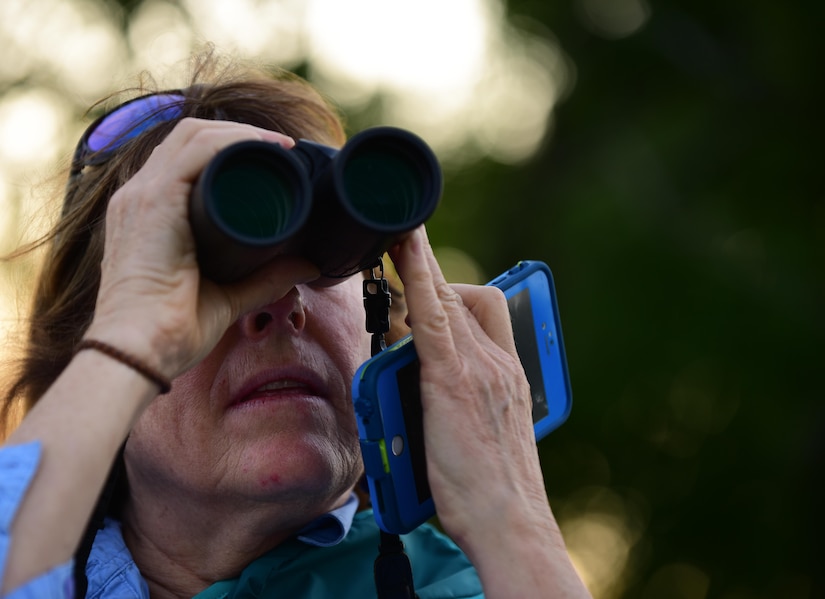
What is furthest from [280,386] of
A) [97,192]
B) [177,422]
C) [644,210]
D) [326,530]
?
[644,210]

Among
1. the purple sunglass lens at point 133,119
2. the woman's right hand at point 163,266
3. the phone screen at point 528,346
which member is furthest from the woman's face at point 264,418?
the purple sunglass lens at point 133,119

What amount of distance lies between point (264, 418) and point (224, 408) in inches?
4.0

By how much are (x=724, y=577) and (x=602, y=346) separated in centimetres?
176

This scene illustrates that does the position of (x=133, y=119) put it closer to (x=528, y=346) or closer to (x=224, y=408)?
(x=224, y=408)

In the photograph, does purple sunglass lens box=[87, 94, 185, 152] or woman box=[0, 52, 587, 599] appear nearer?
woman box=[0, 52, 587, 599]

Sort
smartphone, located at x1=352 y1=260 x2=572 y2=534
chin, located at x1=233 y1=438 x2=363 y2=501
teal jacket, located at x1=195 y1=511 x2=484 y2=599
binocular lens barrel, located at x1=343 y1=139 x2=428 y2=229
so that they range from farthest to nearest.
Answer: teal jacket, located at x1=195 y1=511 x2=484 y2=599 < chin, located at x1=233 y1=438 x2=363 y2=501 < smartphone, located at x1=352 y1=260 x2=572 y2=534 < binocular lens barrel, located at x1=343 y1=139 x2=428 y2=229

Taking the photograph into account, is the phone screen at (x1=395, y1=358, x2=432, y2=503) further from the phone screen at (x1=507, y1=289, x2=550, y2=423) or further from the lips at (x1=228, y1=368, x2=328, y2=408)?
the phone screen at (x1=507, y1=289, x2=550, y2=423)

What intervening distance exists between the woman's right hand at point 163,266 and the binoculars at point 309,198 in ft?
0.12

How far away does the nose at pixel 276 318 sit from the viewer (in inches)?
71.6

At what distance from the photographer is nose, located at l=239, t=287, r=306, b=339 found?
182 centimetres

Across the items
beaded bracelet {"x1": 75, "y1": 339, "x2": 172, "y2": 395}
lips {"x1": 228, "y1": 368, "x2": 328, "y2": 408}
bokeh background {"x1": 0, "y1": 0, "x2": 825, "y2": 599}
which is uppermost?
beaded bracelet {"x1": 75, "y1": 339, "x2": 172, "y2": 395}

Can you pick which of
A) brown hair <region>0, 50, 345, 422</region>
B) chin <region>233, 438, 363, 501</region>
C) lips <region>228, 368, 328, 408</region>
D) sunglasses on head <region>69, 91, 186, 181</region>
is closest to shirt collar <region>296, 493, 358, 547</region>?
chin <region>233, 438, 363, 501</region>

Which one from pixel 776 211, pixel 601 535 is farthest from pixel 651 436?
pixel 776 211

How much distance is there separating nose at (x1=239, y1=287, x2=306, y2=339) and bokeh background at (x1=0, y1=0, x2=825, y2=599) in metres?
3.99
